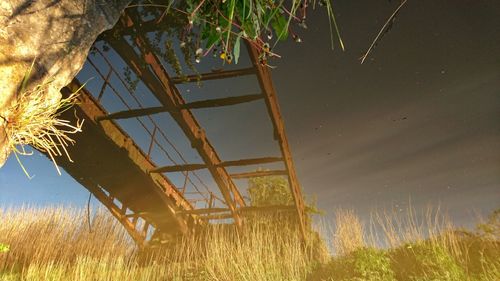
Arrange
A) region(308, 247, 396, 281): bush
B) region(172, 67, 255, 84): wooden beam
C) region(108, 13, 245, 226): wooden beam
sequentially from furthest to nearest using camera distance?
region(308, 247, 396, 281): bush
region(172, 67, 255, 84): wooden beam
region(108, 13, 245, 226): wooden beam

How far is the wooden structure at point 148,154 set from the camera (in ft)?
17.9

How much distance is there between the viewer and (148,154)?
7758 millimetres

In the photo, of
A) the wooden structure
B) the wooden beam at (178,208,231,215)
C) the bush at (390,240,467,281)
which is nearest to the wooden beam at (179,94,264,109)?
the wooden structure

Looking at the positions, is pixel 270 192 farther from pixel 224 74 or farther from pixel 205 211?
pixel 224 74

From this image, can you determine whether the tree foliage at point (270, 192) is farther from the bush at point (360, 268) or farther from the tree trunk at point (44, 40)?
the tree trunk at point (44, 40)

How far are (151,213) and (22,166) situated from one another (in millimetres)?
7480

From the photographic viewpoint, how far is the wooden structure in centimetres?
545

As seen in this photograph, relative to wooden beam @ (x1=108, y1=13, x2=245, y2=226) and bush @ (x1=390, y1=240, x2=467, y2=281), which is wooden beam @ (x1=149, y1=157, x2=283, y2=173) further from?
bush @ (x1=390, y1=240, x2=467, y2=281)

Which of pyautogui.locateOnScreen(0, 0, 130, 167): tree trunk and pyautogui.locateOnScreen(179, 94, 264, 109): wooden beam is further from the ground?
pyautogui.locateOnScreen(179, 94, 264, 109): wooden beam

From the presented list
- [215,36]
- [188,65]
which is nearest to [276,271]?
[188,65]

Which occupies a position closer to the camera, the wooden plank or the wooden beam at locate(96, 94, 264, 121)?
the wooden beam at locate(96, 94, 264, 121)

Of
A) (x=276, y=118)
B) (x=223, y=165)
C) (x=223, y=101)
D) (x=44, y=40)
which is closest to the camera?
(x=44, y=40)

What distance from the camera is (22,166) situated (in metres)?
2.24

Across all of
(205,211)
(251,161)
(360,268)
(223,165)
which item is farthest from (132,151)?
(360,268)
